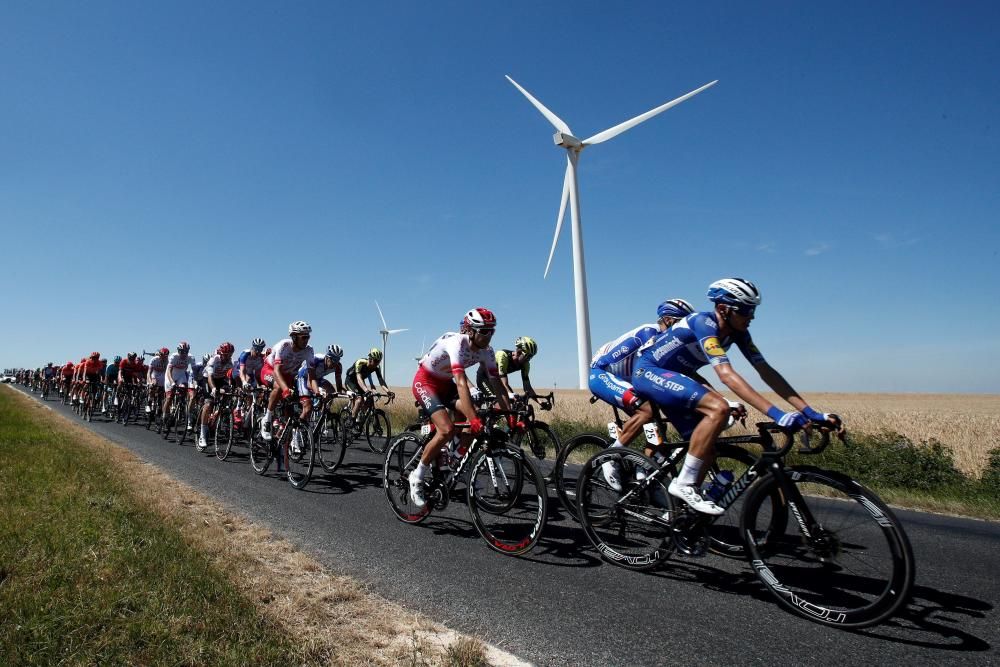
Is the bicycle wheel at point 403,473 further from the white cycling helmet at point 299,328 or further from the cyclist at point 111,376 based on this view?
the cyclist at point 111,376

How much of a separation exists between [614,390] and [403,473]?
8.44ft

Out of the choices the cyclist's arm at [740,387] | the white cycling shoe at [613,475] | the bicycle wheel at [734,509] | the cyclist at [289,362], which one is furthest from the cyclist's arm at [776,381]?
the cyclist at [289,362]

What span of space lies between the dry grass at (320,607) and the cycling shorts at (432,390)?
196 cm

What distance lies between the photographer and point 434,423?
21.1 ft

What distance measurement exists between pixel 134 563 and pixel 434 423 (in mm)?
2880

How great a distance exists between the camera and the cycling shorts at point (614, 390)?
6738mm

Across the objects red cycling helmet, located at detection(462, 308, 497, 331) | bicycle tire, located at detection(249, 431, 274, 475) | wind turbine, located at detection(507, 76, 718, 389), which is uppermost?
wind turbine, located at detection(507, 76, 718, 389)

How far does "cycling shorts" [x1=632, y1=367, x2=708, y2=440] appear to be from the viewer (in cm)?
474

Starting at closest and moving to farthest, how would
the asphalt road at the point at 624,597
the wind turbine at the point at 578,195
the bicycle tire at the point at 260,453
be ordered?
the asphalt road at the point at 624,597 < the bicycle tire at the point at 260,453 < the wind turbine at the point at 578,195

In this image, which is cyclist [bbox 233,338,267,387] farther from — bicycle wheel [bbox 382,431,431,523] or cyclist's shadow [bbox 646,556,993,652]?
cyclist's shadow [bbox 646,556,993,652]

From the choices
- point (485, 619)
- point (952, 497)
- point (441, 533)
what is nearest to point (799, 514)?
point (485, 619)

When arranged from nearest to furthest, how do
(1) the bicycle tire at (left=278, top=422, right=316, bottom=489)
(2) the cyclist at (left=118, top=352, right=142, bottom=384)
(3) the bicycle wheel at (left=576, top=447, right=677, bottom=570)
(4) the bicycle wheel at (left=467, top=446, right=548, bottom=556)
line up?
1. (3) the bicycle wheel at (left=576, top=447, right=677, bottom=570)
2. (4) the bicycle wheel at (left=467, top=446, right=548, bottom=556)
3. (1) the bicycle tire at (left=278, top=422, right=316, bottom=489)
4. (2) the cyclist at (left=118, top=352, right=142, bottom=384)

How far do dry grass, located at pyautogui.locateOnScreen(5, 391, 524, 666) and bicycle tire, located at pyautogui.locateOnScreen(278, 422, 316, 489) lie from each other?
2.23 metres

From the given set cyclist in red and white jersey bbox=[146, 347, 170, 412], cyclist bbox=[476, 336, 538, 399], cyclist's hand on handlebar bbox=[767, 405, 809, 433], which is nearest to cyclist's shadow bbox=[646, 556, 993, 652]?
cyclist's hand on handlebar bbox=[767, 405, 809, 433]
